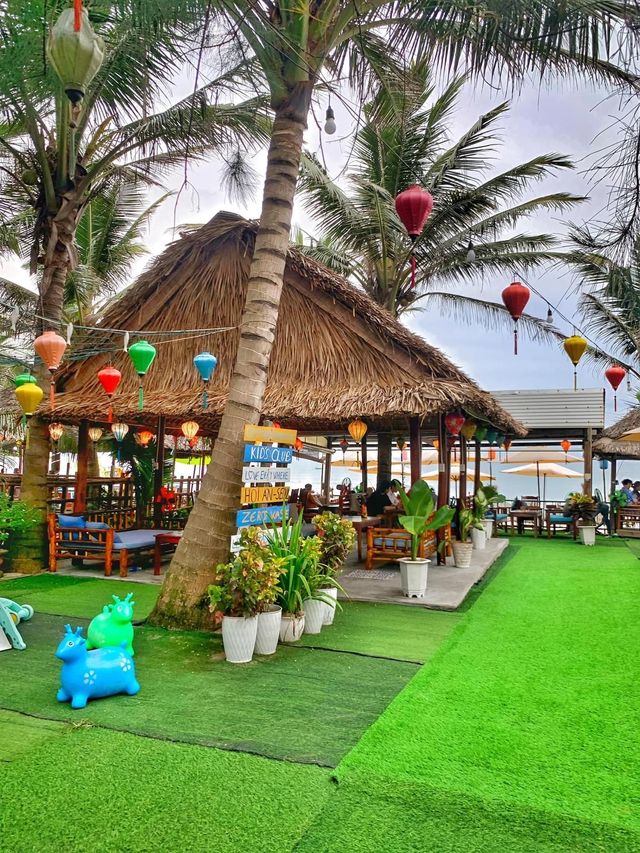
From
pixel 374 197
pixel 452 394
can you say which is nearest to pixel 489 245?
pixel 374 197

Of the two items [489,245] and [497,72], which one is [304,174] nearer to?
[489,245]

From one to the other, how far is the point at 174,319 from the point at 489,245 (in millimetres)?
6488

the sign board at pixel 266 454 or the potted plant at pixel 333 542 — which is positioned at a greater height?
the sign board at pixel 266 454

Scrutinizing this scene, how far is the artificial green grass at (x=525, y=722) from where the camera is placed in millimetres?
2865

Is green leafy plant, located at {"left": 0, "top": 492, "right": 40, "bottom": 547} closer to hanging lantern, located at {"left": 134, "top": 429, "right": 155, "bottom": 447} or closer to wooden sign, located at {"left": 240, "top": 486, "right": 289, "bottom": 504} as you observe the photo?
wooden sign, located at {"left": 240, "top": 486, "right": 289, "bottom": 504}

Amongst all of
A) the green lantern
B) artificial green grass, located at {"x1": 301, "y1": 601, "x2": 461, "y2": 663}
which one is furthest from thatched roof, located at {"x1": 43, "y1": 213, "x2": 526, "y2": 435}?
the green lantern

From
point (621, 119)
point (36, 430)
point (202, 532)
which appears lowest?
point (202, 532)

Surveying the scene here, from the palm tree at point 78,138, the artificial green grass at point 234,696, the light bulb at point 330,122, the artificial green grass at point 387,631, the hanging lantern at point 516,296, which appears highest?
the palm tree at point 78,138

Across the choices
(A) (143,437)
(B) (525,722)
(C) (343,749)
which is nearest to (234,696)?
(C) (343,749)

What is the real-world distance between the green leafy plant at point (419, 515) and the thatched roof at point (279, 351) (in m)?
1.07

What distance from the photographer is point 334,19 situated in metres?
5.98

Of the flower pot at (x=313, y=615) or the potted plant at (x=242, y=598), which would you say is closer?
the potted plant at (x=242, y=598)

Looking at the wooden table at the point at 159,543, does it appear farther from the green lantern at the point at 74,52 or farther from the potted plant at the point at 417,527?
the green lantern at the point at 74,52

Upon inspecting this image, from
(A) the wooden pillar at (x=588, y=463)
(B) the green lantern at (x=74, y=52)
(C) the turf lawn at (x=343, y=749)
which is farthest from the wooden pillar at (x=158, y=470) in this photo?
(A) the wooden pillar at (x=588, y=463)
